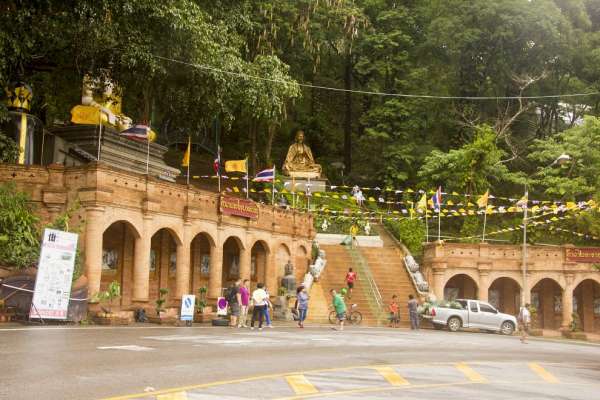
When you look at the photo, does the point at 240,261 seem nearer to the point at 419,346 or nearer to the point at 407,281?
the point at 407,281

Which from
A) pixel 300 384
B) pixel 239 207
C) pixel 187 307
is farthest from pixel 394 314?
pixel 300 384

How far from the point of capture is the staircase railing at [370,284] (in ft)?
120

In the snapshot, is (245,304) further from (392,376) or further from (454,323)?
(392,376)

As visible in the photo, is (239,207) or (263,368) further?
(239,207)

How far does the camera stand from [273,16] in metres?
44.8

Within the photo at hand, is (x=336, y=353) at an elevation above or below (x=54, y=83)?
below

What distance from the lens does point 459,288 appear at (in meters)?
44.0

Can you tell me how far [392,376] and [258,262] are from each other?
25032mm

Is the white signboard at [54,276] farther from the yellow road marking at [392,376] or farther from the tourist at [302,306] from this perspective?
the yellow road marking at [392,376]

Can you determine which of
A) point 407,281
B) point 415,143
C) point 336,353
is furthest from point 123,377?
point 415,143

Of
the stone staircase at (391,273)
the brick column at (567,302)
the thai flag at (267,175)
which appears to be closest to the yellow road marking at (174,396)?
the stone staircase at (391,273)

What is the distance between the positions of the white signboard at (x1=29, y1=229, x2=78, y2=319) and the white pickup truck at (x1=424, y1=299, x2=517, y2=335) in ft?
56.4

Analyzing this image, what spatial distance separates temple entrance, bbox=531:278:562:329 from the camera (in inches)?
1727

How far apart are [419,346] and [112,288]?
1018 cm
